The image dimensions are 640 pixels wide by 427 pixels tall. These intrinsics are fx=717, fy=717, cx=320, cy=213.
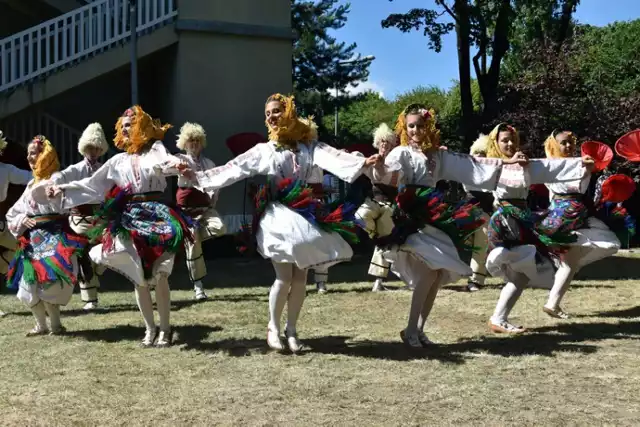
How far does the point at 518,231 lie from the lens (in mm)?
5777

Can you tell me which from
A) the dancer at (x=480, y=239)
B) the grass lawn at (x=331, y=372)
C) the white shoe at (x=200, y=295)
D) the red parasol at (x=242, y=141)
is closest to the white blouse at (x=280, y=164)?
the grass lawn at (x=331, y=372)

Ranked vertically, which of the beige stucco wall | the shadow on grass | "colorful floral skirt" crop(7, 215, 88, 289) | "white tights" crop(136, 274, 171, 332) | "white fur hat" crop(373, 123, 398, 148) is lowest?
the shadow on grass

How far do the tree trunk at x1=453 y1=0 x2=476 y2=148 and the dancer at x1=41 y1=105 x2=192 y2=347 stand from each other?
10.3 meters

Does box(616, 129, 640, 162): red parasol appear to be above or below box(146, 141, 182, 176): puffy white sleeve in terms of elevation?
above

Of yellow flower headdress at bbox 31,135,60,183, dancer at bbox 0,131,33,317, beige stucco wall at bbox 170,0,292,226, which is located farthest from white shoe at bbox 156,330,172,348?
beige stucco wall at bbox 170,0,292,226

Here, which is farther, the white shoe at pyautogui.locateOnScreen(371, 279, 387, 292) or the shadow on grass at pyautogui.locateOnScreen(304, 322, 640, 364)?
the white shoe at pyautogui.locateOnScreen(371, 279, 387, 292)

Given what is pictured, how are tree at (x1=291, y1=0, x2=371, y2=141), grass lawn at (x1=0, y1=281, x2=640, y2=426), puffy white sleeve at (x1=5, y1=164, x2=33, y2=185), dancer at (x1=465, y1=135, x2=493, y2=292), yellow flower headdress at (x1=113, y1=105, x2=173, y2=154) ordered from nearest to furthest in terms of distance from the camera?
grass lawn at (x1=0, y1=281, x2=640, y2=426)
yellow flower headdress at (x1=113, y1=105, x2=173, y2=154)
puffy white sleeve at (x1=5, y1=164, x2=33, y2=185)
dancer at (x1=465, y1=135, x2=493, y2=292)
tree at (x1=291, y1=0, x2=371, y2=141)

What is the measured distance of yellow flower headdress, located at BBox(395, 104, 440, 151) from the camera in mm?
5348

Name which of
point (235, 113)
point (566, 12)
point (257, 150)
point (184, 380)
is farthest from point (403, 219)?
point (566, 12)

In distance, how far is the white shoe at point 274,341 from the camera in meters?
5.22

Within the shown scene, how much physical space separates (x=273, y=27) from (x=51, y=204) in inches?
299

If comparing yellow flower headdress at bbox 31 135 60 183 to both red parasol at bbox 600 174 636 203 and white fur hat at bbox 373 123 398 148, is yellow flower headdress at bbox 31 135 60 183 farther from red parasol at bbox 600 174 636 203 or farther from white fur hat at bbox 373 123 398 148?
red parasol at bbox 600 174 636 203

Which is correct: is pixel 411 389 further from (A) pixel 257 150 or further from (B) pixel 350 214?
(A) pixel 257 150

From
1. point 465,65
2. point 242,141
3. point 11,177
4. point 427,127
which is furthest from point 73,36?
point 465,65
